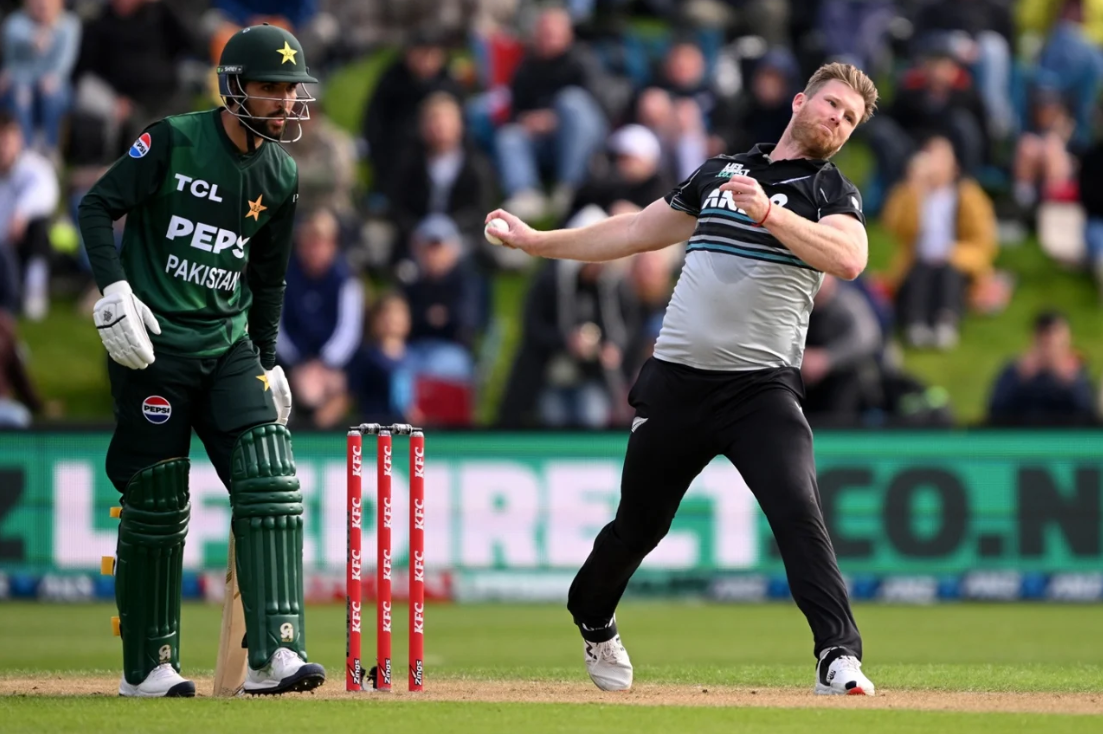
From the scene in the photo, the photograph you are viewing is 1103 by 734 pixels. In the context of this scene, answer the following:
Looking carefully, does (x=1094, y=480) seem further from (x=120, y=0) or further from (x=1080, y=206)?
(x=120, y=0)

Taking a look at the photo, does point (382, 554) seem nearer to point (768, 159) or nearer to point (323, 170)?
point (768, 159)

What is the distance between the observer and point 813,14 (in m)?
21.7

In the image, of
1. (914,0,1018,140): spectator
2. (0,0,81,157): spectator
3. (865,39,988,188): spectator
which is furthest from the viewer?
(914,0,1018,140): spectator

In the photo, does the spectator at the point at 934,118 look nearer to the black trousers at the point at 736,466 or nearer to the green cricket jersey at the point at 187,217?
the black trousers at the point at 736,466

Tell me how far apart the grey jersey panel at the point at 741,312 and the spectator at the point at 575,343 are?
8.34 metres

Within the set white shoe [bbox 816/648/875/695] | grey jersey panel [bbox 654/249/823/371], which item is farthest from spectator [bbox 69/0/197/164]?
white shoe [bbox 816/648/875/695]

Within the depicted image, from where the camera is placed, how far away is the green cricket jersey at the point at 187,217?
23.7 ft

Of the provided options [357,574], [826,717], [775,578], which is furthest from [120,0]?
[826,717]

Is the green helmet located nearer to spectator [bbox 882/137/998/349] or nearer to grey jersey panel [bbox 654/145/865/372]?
grey jersey panel [bbox 654/145/865/372]

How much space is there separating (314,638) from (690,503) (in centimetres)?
404

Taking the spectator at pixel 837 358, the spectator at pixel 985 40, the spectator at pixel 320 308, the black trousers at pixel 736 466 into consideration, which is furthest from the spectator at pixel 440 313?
the black trousers at pixel 736 466

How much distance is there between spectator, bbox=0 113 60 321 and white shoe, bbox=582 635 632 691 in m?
11.6

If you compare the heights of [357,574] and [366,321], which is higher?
[366,321]

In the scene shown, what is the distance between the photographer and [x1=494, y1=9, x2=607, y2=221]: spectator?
19.3 meters
